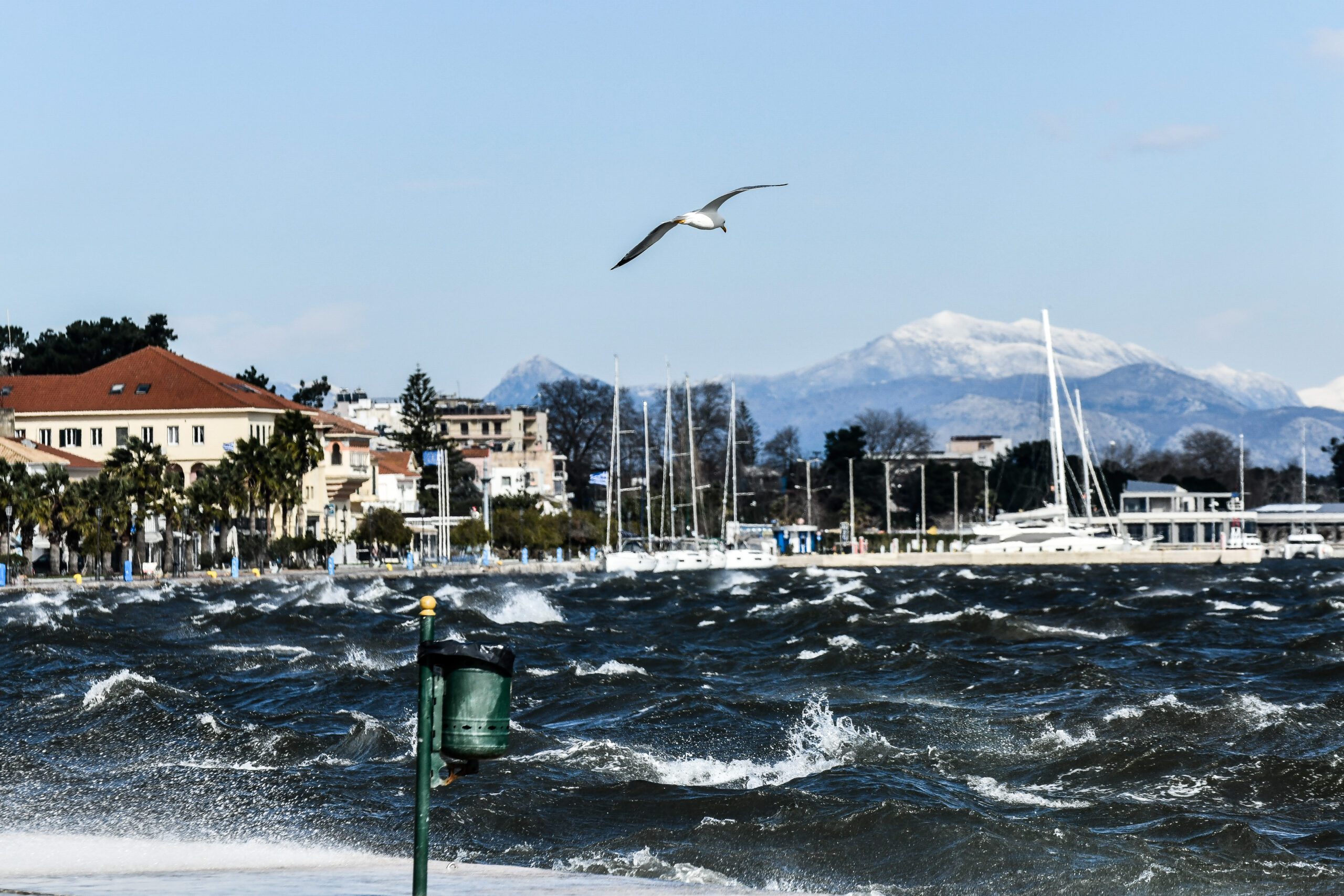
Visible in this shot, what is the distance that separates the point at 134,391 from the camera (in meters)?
103

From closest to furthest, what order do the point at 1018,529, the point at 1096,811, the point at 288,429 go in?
1. the point at 1096,811
2. the point at 288,429
3. the point at 1018,529

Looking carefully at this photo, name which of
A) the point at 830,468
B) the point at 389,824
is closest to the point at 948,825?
the point at 389,824

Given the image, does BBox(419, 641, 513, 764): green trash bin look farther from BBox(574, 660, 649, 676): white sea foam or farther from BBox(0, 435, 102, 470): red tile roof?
BBox(0, 435, 102, 470): red tile roof

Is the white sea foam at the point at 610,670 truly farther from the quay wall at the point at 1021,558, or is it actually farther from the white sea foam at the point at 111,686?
the quay wall at the point at 1021,558

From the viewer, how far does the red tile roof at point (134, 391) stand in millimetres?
101875

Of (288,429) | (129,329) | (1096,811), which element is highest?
(129,329)

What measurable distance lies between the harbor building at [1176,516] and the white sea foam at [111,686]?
398ft

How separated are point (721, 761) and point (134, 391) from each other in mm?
89489

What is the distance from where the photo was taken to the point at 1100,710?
953 inches

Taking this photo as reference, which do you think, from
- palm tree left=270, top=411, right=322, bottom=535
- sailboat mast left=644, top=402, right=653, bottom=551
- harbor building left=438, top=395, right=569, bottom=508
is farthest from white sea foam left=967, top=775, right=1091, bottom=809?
harbor building left=438, top=395, right=569, bottom=508

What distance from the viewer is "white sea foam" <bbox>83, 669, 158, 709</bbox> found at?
81.0ft

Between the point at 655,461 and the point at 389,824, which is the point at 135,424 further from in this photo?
the point at 389,824

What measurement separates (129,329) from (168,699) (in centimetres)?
11592

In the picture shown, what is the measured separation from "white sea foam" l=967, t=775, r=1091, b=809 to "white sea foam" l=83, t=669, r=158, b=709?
12234 millimetres
